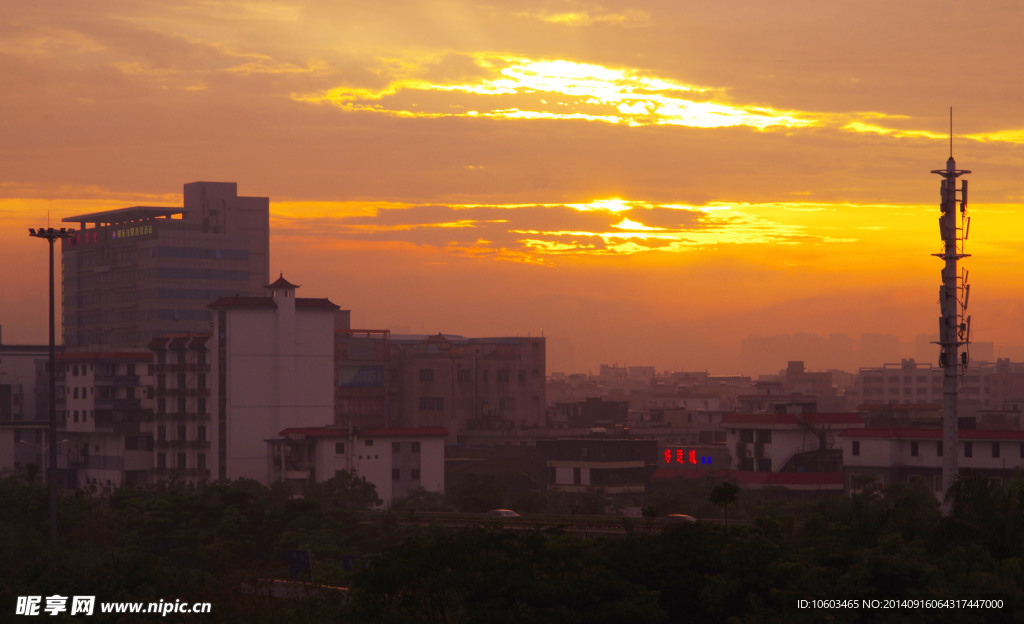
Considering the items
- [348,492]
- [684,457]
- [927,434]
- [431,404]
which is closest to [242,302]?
[348,492]

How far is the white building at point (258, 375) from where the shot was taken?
420ft

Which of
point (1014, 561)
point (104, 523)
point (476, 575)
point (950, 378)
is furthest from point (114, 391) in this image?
point (1014, 561)

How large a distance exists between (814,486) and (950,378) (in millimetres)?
41820

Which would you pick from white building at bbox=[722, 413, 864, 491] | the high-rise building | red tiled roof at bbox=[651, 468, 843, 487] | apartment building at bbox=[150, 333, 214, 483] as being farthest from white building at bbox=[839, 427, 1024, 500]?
the high-rise building

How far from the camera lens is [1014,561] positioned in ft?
129

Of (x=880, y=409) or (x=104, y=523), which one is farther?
(x=880, y=409)

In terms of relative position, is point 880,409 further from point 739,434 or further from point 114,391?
point 114,391

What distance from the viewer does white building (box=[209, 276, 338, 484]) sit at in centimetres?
12788

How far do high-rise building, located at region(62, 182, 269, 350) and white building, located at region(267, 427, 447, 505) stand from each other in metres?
63.8

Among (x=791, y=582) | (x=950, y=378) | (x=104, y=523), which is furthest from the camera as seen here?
(x=104, y=523)

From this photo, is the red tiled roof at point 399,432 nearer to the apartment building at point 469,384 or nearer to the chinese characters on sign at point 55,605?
the apartment building at point 469,384

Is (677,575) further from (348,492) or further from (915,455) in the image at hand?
(348,492)

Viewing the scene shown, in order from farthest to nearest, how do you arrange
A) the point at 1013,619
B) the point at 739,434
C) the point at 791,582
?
1. the point at 739,434
2. the point at 791,582
3. the point at 1013,619

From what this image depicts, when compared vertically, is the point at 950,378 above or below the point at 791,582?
above
